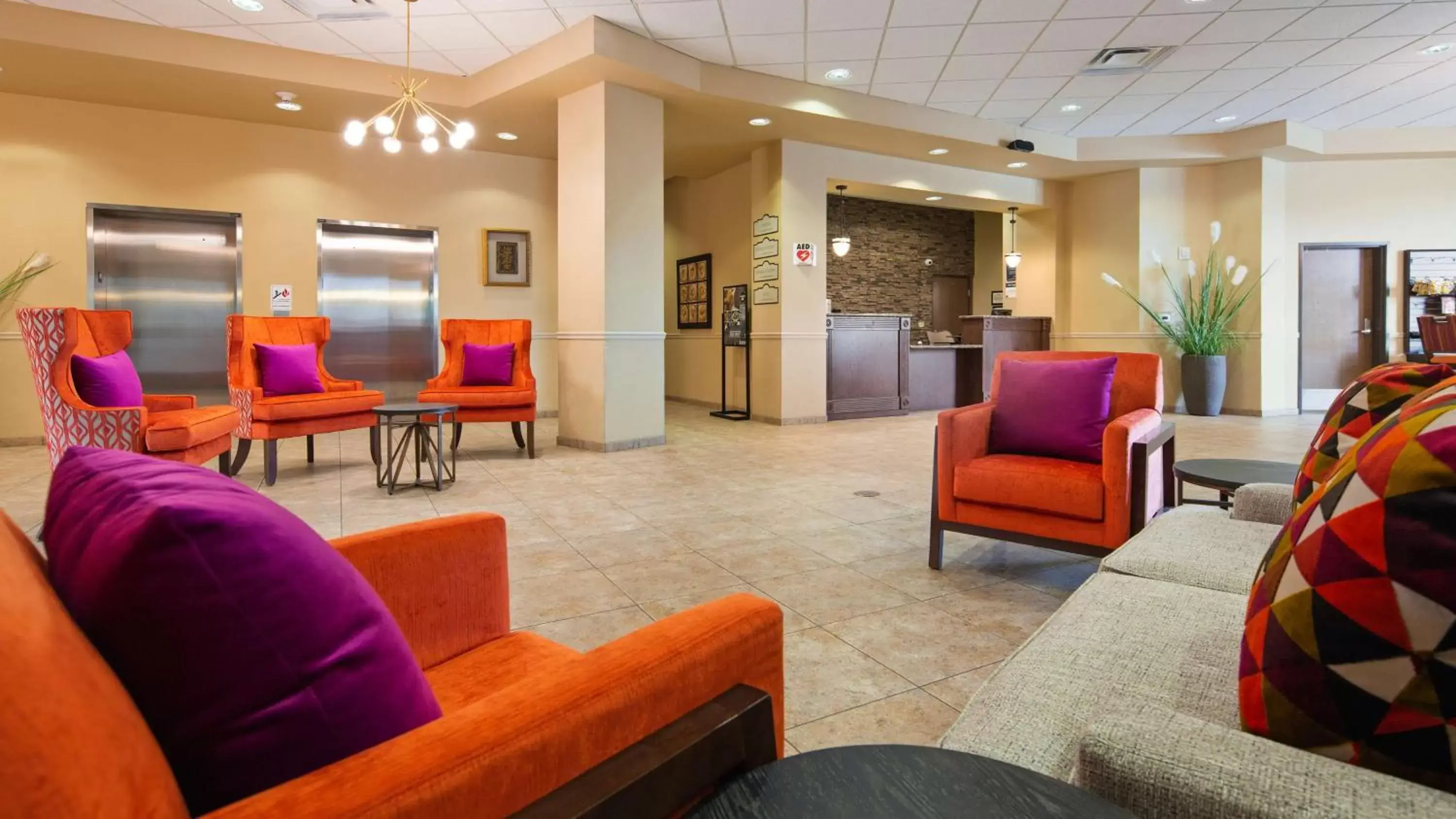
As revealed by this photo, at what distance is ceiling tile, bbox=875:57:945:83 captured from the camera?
20.2ft

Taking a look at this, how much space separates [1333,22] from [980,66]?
248 centimetres

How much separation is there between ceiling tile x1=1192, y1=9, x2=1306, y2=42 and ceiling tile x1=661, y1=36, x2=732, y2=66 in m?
3.65

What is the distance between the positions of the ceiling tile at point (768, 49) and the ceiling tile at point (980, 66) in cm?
135

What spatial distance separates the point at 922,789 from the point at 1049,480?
2052 mm

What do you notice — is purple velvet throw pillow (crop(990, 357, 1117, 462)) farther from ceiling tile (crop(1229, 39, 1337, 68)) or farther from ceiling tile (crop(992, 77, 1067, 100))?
ceiling tile (crop(1229, 39, 1337, 68))

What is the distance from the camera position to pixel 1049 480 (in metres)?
2.55

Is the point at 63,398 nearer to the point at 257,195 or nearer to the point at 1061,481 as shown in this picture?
the point at 257,195

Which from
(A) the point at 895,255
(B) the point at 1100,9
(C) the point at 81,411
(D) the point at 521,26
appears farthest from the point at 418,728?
(A) the point at 895,255

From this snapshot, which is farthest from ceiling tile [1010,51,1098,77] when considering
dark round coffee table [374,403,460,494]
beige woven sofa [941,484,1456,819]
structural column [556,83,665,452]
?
dark round coffee table [374,403,460,494]

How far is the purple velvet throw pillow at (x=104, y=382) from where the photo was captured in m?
→ 3.59

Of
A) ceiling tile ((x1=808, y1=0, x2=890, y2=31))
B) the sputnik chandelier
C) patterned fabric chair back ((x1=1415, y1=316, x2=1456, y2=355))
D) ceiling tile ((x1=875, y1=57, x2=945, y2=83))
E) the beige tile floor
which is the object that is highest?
ceiling tile ((x1=875, y1=57, x2=945, y2=83))

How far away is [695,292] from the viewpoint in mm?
9891

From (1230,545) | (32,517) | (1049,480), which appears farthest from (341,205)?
(1230,545)

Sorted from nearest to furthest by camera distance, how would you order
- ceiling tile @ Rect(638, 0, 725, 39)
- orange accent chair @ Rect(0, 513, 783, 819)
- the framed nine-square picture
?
orange accent chair @ Rect(0, 513, 783, 819) < ceiling tile @ Rect(638, 0, 725, 39) < the framed nine-square picture
